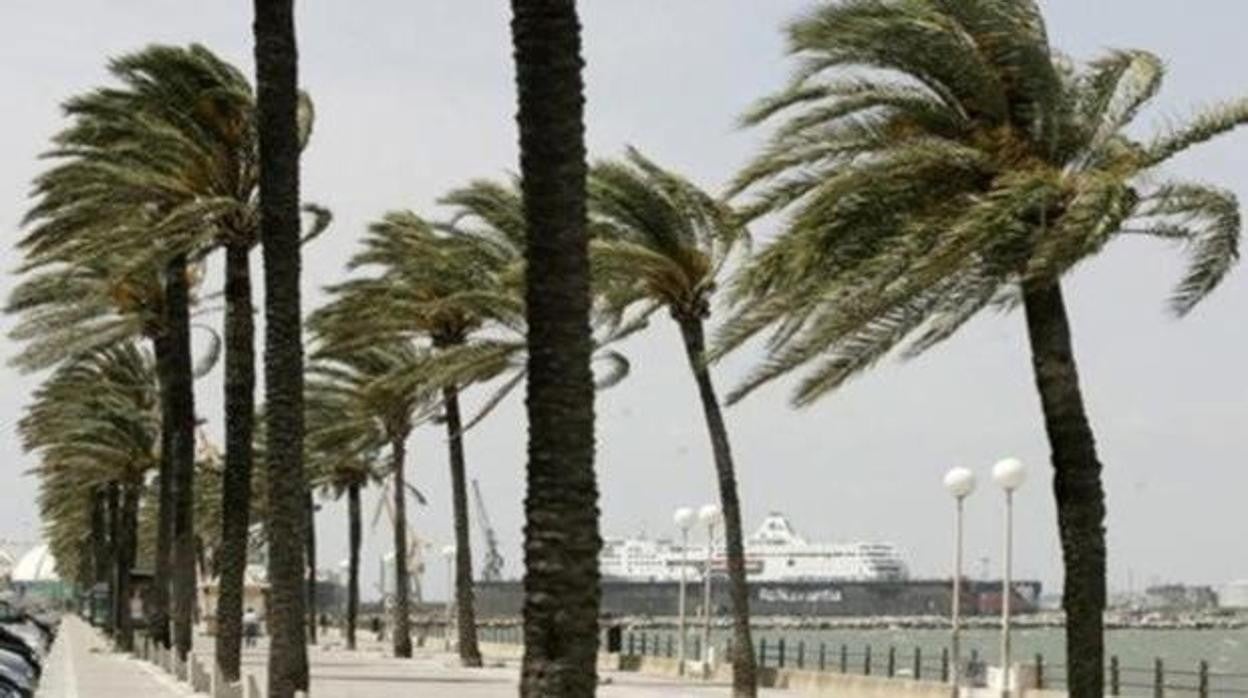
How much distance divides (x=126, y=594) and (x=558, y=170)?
46.7m

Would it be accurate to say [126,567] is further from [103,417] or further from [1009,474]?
[1009,474]

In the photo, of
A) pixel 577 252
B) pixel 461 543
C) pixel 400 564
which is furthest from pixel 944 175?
pixel 400 564

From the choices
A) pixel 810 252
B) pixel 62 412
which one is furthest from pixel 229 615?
pixel 62 412

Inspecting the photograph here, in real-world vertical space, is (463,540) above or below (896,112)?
below

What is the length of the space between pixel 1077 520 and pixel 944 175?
10.2ft

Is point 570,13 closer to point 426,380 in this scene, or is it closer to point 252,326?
point 252,326

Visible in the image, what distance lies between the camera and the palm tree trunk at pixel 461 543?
47594 millimetres

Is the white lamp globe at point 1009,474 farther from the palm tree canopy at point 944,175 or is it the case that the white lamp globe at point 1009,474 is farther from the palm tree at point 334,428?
the palm tree at point 334,428

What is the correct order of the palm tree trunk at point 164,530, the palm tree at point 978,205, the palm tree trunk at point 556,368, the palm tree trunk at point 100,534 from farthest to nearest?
the palm tree trunk at point 100,534 < the palm tree trunk at point 164,530 < the palm tree at point 978,205 < the palm tree trunk at point 556,368

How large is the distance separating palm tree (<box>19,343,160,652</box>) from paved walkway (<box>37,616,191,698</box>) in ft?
11.2

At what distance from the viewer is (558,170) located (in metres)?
11.3

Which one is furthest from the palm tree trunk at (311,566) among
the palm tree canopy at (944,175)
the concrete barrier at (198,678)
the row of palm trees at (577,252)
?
the palm tree canopy at (944,175)

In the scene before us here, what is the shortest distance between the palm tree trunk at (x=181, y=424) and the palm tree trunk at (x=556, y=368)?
3049 centimetres

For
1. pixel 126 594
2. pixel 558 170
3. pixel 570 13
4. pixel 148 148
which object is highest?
pixel 148 148
